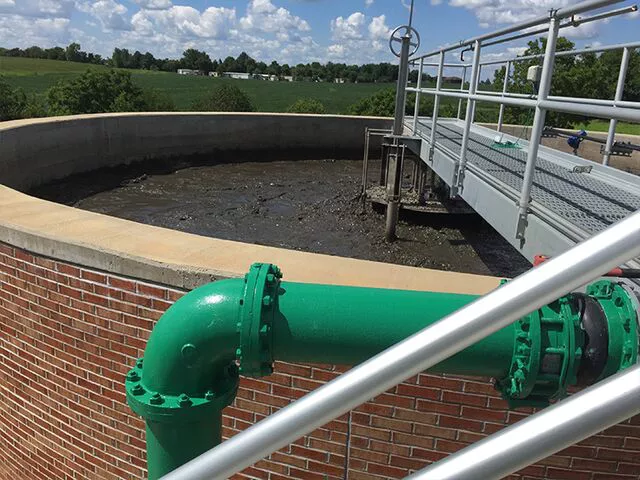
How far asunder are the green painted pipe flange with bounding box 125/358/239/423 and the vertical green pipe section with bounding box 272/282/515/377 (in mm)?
265

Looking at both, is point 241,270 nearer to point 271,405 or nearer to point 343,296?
point 271,405

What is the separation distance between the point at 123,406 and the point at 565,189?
3350mm

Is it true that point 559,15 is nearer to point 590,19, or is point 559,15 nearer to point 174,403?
point 590,19

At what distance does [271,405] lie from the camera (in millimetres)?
2902

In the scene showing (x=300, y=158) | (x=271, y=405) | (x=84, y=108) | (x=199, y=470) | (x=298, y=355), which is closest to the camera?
(x=199, y=470)

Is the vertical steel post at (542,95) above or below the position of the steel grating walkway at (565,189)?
above

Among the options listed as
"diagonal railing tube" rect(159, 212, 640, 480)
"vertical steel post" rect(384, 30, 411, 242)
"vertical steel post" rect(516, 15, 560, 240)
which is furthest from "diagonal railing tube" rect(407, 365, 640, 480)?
"vertical steel post" rect(384, 30, 411, 242)

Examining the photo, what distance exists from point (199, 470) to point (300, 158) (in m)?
12.5

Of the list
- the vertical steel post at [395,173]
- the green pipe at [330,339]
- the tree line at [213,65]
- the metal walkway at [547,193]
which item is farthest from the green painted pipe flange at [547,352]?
the tree line at [213,65]

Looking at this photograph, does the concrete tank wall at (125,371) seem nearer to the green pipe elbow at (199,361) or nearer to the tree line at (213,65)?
the green pipe elbow at (199,361)

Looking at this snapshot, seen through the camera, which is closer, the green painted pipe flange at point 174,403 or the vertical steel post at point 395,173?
the green painted pipe flange at point 174,403

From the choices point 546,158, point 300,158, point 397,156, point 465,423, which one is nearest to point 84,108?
point 300,158

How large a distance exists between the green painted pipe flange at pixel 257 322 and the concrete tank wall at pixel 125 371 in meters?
1.11

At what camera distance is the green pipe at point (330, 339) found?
1.43 meters
